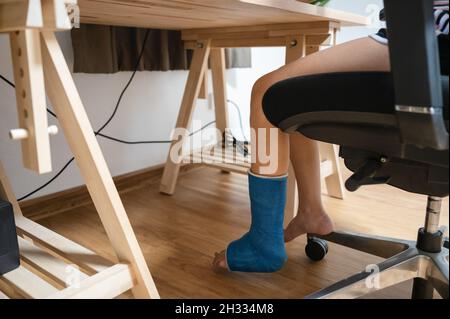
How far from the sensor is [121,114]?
1.64m

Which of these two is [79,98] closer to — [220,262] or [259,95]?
[259,95]

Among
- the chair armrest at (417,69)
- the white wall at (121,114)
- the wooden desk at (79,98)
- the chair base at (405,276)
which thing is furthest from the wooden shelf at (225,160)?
the chair armrest at (417,69)

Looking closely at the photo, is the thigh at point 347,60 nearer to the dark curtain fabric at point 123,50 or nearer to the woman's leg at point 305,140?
the woman's leg at point 305,140

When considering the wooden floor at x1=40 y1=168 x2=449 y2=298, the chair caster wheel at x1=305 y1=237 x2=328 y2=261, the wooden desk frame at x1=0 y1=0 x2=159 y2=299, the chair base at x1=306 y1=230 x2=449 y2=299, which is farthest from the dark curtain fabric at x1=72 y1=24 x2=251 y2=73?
the chair base at x1=306 y1=230 x2=449 y2=299

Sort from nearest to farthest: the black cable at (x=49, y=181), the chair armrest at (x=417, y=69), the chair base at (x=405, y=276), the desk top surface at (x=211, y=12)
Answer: the chair armrest at (x=417, y=69)
the chair base at (x=405, y=276)
the desk top surface at (x=211, y=12)
the black cable at (x=49, y=181)

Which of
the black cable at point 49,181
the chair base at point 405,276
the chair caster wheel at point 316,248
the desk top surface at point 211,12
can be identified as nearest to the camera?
the chair base at point 405,276

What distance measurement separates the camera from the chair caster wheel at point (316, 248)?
1.09m

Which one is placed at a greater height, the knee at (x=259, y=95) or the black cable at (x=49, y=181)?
the knee at (x=259, y=95)

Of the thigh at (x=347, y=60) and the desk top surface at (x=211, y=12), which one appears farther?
the desk top surface at (x=211, y=12)

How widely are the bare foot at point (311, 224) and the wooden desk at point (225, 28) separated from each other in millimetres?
257

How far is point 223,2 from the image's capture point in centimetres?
92

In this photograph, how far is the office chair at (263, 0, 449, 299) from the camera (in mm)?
496

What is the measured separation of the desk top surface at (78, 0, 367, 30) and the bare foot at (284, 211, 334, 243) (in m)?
0.53
